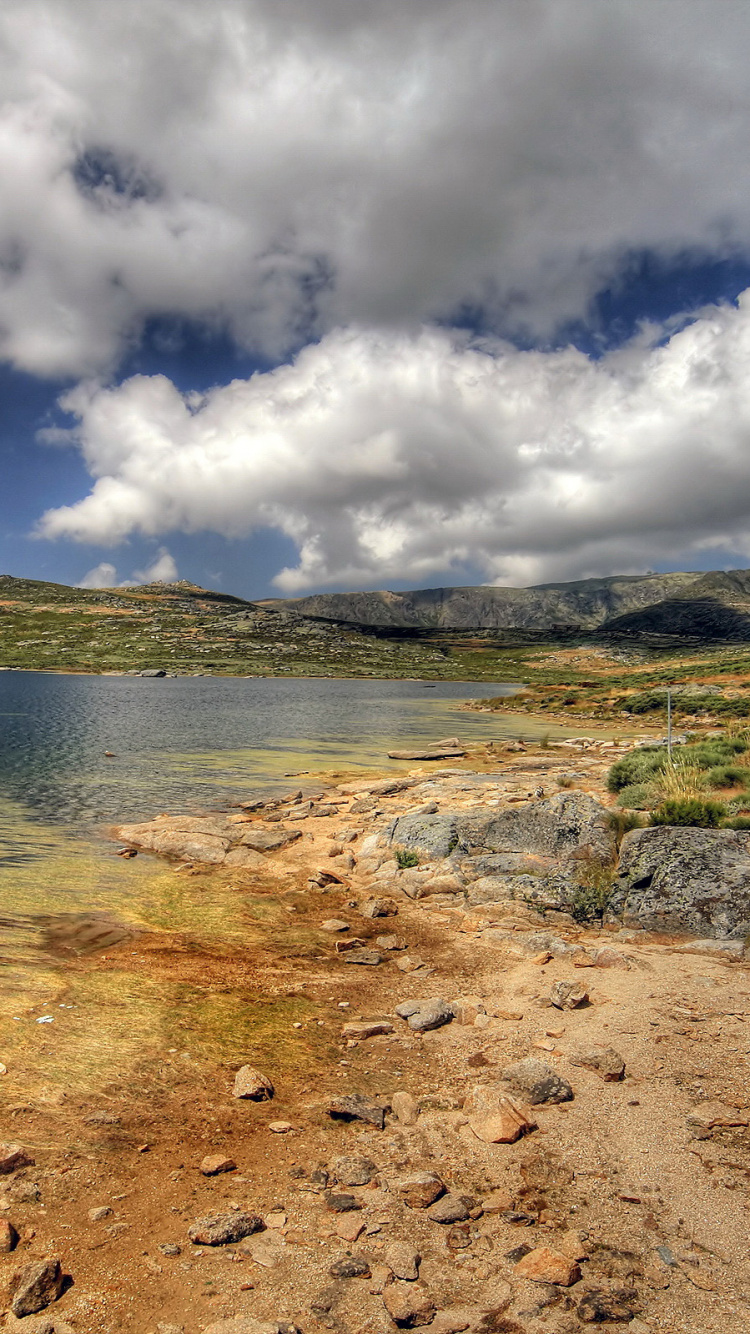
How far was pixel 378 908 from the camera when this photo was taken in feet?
44.4

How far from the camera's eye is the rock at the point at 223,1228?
5039 millimetres

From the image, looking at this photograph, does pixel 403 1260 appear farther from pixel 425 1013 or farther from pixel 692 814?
pixel 692 814

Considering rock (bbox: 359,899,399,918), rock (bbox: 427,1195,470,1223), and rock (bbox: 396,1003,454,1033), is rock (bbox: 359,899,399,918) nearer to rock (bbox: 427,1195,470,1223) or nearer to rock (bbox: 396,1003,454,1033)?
rock (bbox: 396,1003,454,1033)

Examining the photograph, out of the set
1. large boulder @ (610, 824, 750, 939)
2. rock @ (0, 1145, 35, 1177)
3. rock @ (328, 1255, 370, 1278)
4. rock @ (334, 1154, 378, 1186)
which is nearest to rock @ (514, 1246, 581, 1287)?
rock @ (328, 1255, 370, 1278)

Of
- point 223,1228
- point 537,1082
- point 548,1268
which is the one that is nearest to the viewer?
point 548,1268

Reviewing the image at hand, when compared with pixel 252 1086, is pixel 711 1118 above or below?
above

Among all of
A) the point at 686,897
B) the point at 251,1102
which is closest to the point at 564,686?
the point at 686,897

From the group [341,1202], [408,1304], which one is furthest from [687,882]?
[408,1304]

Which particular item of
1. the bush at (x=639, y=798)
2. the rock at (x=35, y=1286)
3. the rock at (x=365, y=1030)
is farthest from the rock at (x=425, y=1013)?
the bush at (x=639, y=798)

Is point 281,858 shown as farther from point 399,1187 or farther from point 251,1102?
point 399,1187

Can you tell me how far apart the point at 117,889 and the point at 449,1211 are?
11.7 meters

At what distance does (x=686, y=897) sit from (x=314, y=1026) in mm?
6987

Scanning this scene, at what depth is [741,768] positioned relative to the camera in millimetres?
19422

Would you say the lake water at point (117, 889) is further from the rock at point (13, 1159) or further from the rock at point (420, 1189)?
the rock at point (420, 1189)
